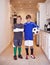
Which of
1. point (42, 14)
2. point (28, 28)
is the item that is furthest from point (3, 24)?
point (42, 14)

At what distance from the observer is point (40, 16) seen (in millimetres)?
8000

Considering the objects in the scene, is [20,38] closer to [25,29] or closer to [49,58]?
[25,29]

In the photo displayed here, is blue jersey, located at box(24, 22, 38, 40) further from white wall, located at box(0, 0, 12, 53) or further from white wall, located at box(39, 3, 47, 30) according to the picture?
white wall, located at box(39, 3, 47, 30)

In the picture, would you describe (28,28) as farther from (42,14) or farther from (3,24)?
(42,14)

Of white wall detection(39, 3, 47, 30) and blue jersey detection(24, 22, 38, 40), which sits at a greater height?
white wall detection(39, 3, 47, 30)

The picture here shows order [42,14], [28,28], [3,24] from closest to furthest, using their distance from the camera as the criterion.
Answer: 1. [28,28]
2. [3,24]
3. [42,14]

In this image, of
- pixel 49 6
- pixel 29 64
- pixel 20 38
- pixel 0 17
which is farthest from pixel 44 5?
pixel 29 64

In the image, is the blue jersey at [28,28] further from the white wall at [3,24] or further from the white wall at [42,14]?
the white wall at [42,14]

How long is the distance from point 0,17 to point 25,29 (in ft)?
4.13

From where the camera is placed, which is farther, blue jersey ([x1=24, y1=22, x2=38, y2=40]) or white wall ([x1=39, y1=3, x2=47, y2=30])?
white wall ([x1=39, y1=3, x2=47, y2=30])

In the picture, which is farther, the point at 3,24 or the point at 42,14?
the point at 42,14

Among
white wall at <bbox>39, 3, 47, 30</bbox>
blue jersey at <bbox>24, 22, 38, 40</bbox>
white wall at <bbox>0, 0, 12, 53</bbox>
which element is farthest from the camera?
white wall at <bbox>39, 3, 47, 30</bbox>

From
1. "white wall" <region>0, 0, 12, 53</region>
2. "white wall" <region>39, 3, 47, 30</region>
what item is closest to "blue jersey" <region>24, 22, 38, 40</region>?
"white wall" <region>0, 0, 12, 53</region>

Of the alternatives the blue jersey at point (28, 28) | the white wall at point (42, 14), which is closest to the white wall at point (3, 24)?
the blue jersey at point (28, 28)
